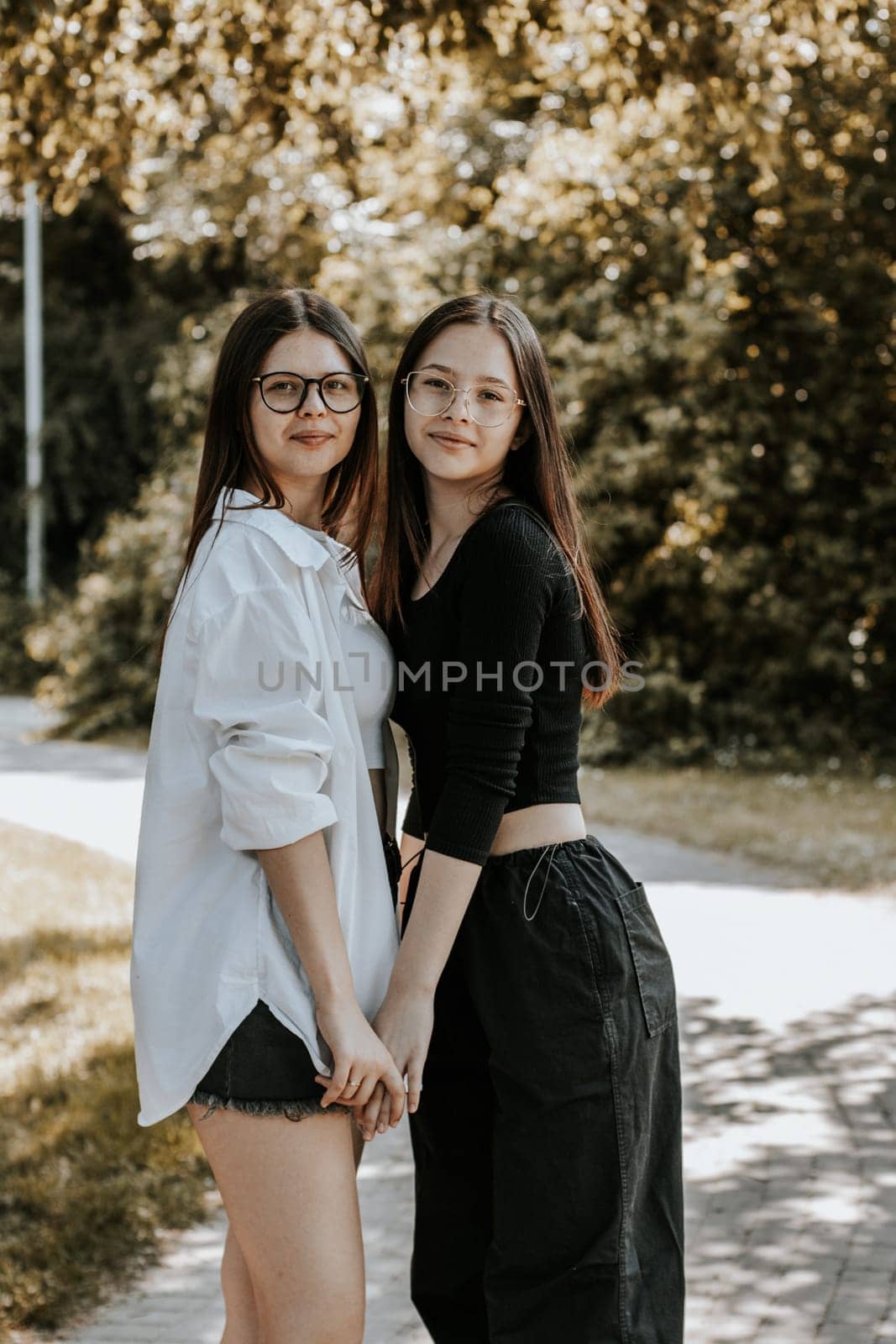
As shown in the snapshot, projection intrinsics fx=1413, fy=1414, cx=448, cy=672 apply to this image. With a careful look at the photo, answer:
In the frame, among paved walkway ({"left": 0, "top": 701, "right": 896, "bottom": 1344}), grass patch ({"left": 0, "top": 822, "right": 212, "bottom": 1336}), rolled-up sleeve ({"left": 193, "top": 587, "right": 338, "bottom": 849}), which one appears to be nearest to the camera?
rolled-up sleeve ({"left": 193, "top": 587, "right": 338, "bottom": 849})

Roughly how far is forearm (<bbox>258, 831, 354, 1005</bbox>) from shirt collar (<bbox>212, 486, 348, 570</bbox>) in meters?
0.43

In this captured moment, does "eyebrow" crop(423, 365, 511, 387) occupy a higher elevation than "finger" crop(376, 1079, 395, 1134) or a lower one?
higher

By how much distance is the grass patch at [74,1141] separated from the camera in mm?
3715

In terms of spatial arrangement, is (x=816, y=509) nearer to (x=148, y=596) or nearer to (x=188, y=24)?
(x=148, y=596)

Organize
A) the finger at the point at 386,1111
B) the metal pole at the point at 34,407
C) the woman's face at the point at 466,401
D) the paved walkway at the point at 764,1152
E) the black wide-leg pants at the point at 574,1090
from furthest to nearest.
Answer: the metal pole at the point at 34,407
the paved walkway at the point at 764,1152
the woman's face at the point at 466,401
the black wide-leg pants at the point at 574,1090
the finger at the point at 386,1111

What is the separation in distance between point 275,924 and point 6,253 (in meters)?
24.8

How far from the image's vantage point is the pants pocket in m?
2.32

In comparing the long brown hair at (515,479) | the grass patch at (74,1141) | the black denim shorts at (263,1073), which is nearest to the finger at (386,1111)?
the black denim shorts at (263,1073)

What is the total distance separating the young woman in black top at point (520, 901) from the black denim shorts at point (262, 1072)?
0.13 meters

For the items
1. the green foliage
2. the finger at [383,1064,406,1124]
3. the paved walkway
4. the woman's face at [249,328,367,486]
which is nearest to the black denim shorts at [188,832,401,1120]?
the finger at [383,1064,406,1124]

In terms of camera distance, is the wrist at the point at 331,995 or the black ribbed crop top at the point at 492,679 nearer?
the wrist at the point at 331,995

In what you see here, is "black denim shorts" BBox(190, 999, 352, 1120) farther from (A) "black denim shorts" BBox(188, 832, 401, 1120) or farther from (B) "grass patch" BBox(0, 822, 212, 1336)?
(B) "grass patch" BBox(0, 822, 212, 1336)

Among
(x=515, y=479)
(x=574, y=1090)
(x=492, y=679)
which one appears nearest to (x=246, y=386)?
(x=515, y=479)

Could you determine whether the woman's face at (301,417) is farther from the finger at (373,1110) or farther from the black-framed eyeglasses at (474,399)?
the finger at (373,1110)
